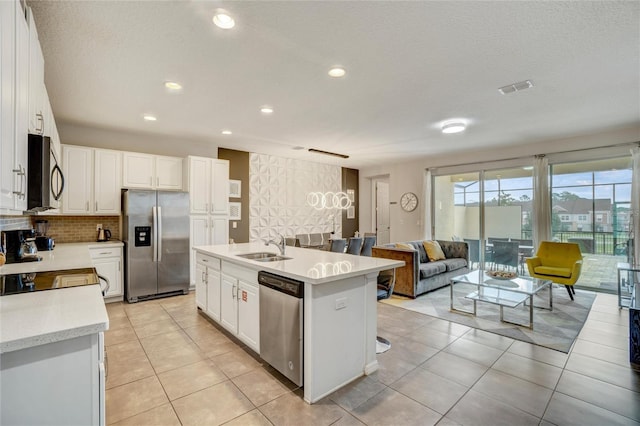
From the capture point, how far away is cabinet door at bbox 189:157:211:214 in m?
4.94

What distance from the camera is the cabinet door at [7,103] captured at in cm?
113

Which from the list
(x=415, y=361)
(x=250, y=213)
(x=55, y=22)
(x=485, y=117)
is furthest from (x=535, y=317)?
(x=55, y=22)

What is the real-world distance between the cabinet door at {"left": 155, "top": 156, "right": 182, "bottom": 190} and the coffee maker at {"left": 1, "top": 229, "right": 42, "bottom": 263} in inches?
84.6

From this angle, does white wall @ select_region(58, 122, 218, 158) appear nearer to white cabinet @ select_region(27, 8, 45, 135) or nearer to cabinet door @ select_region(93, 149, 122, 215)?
cabinet door @ select_region(93, 149, 122, 215)

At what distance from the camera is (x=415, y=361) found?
8.59ft

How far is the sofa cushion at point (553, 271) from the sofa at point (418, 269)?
1.19m

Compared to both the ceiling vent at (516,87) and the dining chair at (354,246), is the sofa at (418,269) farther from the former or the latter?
the ceiling vent at (516,87)

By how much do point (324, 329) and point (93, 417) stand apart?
1.32m

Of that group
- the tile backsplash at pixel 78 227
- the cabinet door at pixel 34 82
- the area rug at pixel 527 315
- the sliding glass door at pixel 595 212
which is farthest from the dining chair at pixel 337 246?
the cabinet door at pixel 34 82

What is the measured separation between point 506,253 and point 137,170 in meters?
6.96

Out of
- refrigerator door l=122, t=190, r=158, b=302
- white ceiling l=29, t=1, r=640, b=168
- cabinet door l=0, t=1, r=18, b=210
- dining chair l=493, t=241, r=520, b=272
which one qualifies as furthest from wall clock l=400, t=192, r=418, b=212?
cabinet door l=0, t=1, r=18, b=210

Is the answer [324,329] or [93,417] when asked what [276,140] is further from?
[93,417]

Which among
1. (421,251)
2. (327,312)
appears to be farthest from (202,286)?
(421,251)

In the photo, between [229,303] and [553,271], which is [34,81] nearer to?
[229,303]
